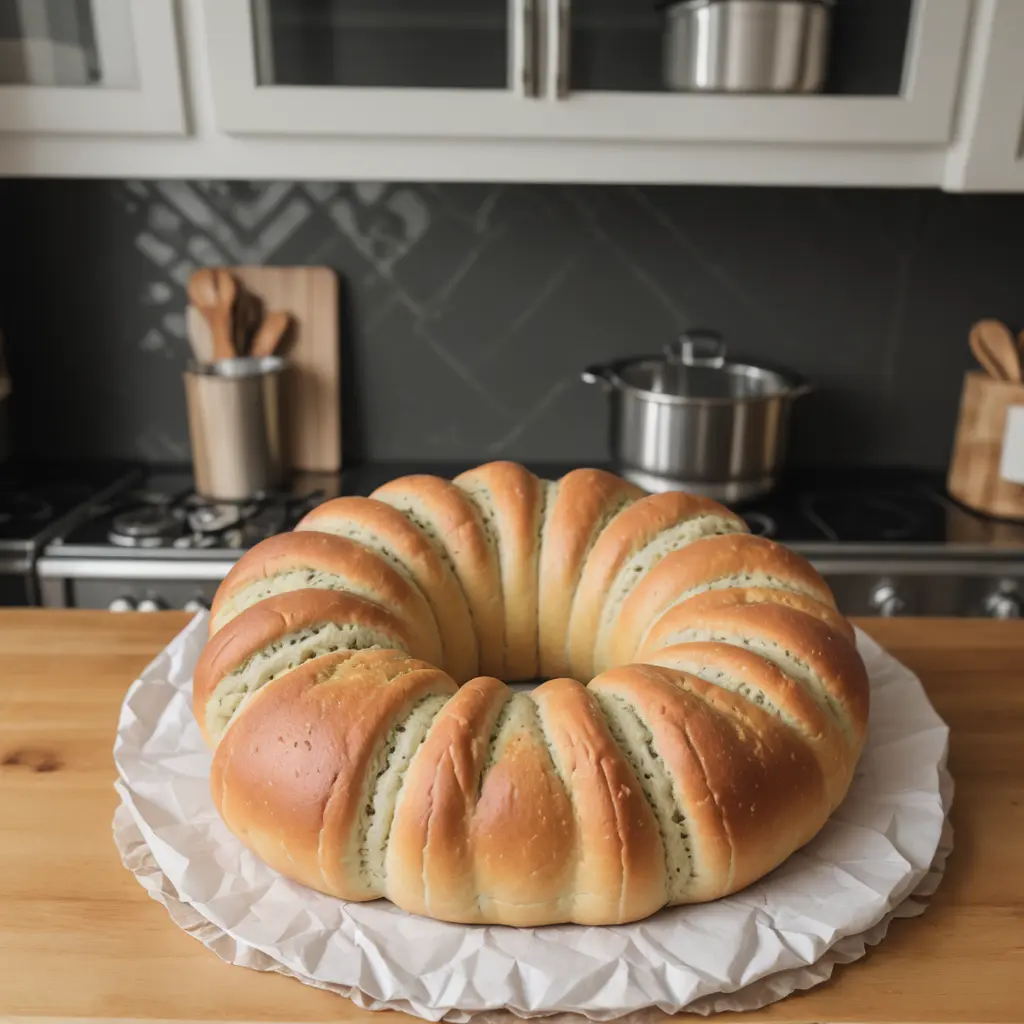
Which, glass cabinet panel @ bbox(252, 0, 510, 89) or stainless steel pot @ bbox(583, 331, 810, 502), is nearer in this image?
glass cabinet panel @ bbox(252, 0, 510, 89)

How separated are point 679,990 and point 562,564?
1.15 ft

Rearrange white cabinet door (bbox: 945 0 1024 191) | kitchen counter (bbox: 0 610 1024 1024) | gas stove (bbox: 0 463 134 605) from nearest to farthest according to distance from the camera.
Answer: kitchen counter (bbox: 0 610 1024 1024) → white cabinet door (bbox: 945 0 1024 191) → gas stove (bbox: 0 463 134 605)

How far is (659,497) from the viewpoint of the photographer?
80 cm

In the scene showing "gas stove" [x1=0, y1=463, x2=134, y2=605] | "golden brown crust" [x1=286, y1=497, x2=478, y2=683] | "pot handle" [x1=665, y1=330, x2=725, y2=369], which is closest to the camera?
"golden brown crust" [x1=286, y1=497, x2=478, y2=683]

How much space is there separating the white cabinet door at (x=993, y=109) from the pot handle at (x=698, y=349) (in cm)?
44

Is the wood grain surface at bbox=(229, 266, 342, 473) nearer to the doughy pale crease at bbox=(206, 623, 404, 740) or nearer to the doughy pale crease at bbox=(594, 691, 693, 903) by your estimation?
the doughy pale crease at bbox=(206, 623, 404, 740)

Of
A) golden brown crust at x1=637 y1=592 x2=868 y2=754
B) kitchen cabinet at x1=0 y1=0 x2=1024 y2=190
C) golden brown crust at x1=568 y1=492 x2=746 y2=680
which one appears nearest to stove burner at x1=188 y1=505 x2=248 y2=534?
kitchen cabinet at x1=0 y1=0 x2=1024 y2=190

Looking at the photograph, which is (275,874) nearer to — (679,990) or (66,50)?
(679,990)

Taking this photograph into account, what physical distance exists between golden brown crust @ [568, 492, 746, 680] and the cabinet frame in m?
0.71

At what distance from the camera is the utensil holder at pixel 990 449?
149 cm

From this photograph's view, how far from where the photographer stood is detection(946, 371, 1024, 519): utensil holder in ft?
4.88

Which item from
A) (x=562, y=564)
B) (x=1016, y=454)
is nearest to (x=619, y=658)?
A: (x=562, y=564)

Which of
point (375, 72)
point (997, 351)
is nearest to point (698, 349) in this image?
point (997, 351)

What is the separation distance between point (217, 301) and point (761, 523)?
3.29 feet
